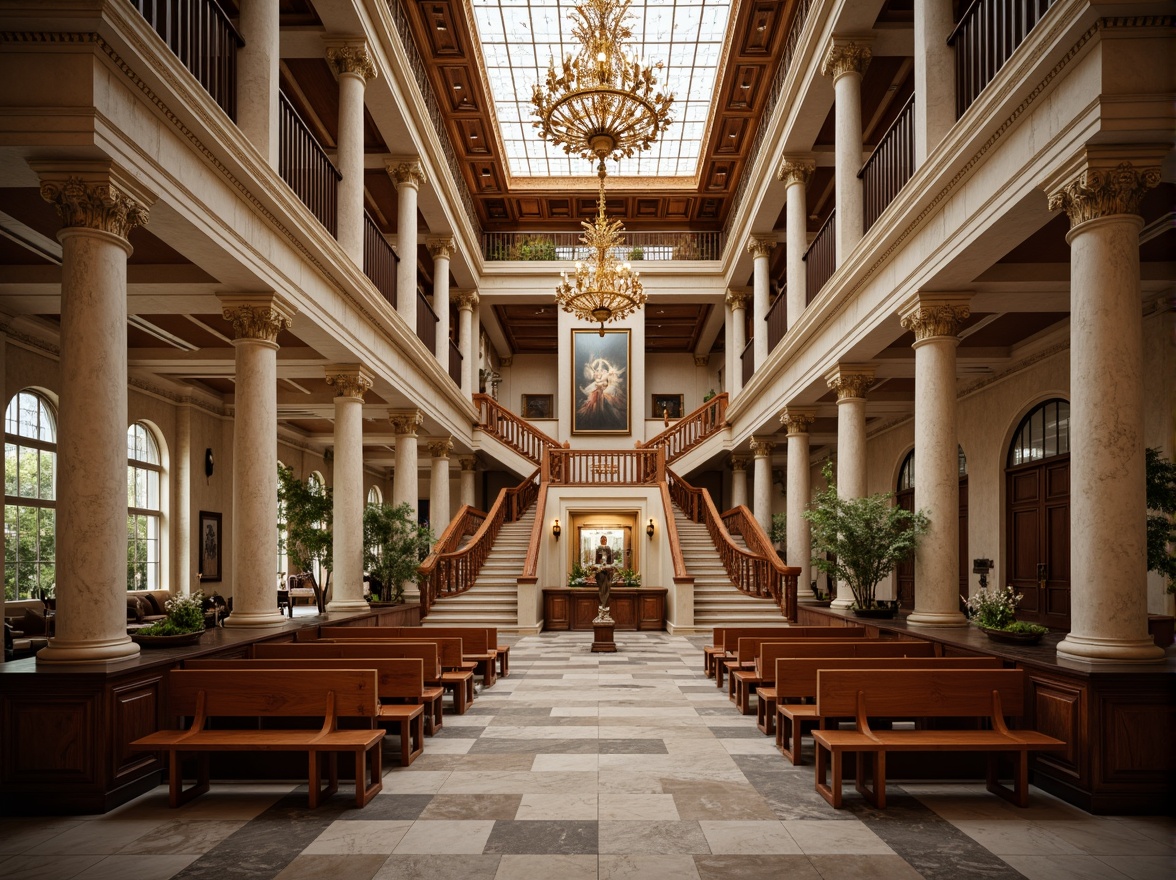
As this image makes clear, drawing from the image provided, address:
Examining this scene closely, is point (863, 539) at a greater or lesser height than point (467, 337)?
lesser

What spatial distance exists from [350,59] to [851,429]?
9.37m

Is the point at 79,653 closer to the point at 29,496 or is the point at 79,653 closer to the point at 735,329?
the point at 29,496

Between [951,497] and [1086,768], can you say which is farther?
[951,497]

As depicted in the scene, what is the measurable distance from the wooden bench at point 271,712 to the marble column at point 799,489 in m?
12.5

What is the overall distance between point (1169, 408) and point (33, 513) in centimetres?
1570

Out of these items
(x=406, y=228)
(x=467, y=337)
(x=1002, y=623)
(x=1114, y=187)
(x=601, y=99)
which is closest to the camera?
(x=1114, y=187)

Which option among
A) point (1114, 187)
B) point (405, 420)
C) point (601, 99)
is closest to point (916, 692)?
point (1114, 187)

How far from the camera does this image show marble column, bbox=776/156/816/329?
16.6m

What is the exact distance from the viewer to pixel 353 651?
8.40 m

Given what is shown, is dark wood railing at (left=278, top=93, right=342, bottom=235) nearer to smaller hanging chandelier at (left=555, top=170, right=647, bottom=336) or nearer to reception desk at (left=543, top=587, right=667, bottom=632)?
smaller hanging chandelier at (left=555, top=170, right=647, bottom=336)

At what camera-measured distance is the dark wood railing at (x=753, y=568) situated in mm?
17081

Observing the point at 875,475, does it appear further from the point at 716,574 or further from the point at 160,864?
the point at 160,864

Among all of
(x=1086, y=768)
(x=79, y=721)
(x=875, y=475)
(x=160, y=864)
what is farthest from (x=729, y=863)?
(x=875, y=475)

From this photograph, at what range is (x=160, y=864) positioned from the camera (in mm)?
5012
